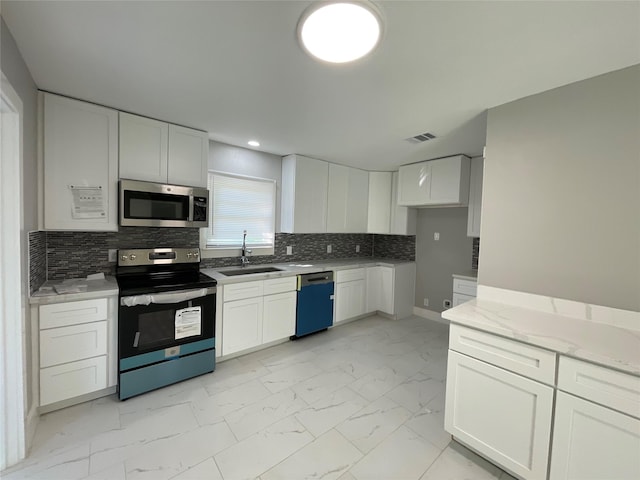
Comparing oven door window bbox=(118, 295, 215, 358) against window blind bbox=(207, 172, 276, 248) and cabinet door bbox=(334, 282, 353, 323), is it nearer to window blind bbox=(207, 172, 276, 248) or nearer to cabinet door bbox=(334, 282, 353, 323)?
window blind bbox=(207, 172, 276, 248)

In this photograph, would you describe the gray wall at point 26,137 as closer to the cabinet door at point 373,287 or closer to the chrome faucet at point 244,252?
the chrome faucet at point 244,252

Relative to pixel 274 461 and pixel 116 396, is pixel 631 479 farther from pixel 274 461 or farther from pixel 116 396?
pixel 116 396

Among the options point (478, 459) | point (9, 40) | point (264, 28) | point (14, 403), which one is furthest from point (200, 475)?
point (9, 40)

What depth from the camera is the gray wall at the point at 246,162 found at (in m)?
3.07

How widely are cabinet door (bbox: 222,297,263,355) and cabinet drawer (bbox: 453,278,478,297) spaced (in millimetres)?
2322

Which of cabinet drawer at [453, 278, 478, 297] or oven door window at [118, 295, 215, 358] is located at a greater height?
cabinet drawer at [453, 278, 478, 297]

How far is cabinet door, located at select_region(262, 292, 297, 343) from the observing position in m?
2.95

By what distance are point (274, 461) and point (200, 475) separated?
1.31 feet

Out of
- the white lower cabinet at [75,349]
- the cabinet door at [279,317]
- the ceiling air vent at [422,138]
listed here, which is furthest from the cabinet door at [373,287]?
the white lower cabinet at [75,349]

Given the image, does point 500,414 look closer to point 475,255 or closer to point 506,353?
point 506,353

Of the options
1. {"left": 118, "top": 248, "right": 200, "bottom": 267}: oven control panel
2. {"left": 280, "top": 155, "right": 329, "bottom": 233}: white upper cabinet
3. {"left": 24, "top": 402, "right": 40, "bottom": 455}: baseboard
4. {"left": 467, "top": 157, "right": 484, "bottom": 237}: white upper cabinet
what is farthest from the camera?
{"left": 280, "top": 155, "right": 329, "bottom": 233}: white upper cabinet

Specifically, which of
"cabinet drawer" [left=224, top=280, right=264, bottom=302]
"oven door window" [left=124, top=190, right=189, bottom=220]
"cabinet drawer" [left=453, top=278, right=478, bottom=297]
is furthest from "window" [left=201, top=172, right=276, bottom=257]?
"cabinet drawer" [left=453, top=278, right=478, bottom=297]

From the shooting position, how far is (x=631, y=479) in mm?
1151

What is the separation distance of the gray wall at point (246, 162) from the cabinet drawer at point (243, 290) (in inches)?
40.4
